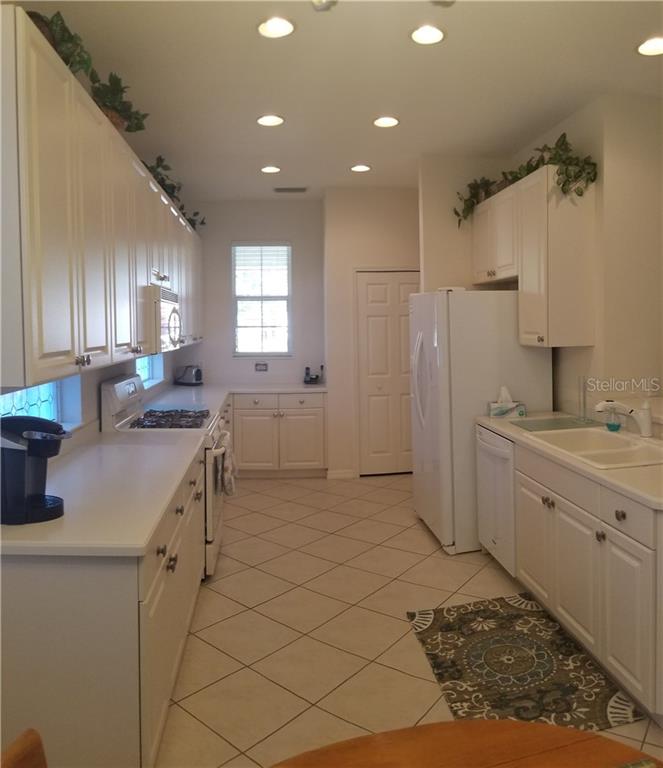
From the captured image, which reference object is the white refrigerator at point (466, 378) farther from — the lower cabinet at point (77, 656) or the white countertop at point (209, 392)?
the lower cabinet at point (77, 656)

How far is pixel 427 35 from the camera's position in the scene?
8.71ft

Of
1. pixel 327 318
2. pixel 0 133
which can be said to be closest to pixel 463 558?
pixel 327 318

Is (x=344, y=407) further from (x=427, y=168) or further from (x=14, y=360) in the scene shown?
Result: (x=14, y=360)

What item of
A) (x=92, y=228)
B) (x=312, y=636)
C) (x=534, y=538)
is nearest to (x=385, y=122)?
(x=92, y=228)

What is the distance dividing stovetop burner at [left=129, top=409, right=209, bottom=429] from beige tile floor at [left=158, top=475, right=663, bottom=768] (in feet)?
2.89

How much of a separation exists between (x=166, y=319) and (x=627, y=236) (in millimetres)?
2716

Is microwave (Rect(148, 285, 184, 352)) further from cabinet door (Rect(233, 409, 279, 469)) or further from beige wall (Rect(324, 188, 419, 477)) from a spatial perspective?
beige wall (Rect(324, 188, 419, 477))

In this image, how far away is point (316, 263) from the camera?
20.6 ft

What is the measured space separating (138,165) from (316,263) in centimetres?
329

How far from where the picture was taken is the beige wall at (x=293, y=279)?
619 centimetres

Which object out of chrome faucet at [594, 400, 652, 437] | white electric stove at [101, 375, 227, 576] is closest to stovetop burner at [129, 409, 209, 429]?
white electric stove at [101, 375, 227, 576]

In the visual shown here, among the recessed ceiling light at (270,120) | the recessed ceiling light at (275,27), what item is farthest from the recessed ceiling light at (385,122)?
the recessed ceiling light at (275,27)

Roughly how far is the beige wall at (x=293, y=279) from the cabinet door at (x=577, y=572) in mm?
3869

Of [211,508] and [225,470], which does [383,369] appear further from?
[211,508]
